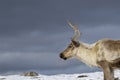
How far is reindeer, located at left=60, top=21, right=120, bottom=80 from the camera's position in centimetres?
1585

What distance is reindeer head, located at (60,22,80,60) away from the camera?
1675 centimetres

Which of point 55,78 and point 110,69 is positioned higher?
point 55,78

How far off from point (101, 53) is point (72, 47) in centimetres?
150

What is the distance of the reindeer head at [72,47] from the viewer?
16.7m

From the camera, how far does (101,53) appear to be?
15945 mm

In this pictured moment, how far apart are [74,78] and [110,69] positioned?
33.8 ft

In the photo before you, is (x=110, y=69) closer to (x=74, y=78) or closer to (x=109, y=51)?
(x=109, y=51)

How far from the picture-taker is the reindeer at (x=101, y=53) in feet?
52.0

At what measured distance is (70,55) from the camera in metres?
17.2

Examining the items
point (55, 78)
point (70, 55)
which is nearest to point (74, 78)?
point (55, 78)

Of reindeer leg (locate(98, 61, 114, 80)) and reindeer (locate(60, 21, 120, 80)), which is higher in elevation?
reindeer (locate(60, 21, 120, 80))

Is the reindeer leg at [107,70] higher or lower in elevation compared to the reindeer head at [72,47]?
lower

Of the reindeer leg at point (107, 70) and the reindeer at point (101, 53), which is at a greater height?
the reindeer at point (101, 53)

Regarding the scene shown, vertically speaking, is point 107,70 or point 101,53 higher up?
point 101,53
